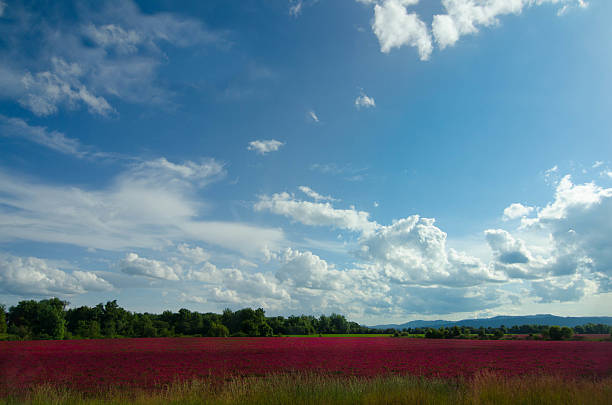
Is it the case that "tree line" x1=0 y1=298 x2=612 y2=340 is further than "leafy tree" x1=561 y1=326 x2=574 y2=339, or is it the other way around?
"tree line" x1=0 y1=298 x2=612 y2=340

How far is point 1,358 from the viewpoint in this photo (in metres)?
30.2

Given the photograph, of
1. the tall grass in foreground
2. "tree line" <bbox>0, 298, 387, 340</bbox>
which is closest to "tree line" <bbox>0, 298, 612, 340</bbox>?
"tree line" <bbox>0, 298, 387, 340</bbox>

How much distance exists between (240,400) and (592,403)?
9536 mm

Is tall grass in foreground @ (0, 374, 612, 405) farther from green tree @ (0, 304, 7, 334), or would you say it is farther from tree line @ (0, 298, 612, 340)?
green tree @ (0, 304, 7, 334)

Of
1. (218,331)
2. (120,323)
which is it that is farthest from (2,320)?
(218,331)

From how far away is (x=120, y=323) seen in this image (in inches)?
3930

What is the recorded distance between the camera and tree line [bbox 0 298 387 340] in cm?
8425

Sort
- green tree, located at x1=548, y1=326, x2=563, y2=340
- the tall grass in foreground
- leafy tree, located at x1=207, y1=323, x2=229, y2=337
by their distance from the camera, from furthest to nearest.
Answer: leafy tree, located at x1=207, y1=323, x2=229, y2=337
green tree, located at x1=548, y1=326, x2=563, y2=340
the tall grass in foreground

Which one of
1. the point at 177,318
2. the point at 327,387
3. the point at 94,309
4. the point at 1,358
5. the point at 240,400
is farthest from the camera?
the point at 177,318

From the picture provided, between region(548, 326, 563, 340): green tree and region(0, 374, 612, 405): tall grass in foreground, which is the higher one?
region(0, 374, 612, 405): tall grass in foreground

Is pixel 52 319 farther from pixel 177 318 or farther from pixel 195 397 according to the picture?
pixel 195 397

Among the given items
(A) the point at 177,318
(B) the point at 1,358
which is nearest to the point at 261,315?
(A) the point at 177,318

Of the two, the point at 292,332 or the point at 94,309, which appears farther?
the point at 292,332

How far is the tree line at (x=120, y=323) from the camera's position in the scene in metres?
84.2
